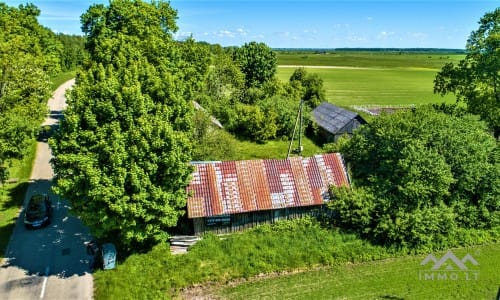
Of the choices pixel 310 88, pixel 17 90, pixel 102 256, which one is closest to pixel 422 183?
pixel 102 256

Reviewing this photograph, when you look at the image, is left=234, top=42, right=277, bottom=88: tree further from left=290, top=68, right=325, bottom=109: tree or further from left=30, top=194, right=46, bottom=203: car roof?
left=30, top=194, right=46, bottom=203: car roof

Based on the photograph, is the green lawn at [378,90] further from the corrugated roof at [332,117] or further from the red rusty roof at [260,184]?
the red rusty roof at [260,184]

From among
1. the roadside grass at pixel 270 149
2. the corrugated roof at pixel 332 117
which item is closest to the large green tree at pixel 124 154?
the roadside grass at pixel 270 149

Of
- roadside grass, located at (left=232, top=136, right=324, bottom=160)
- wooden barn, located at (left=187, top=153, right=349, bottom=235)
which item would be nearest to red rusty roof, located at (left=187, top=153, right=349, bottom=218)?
wooden barn, located at (left=187, top=153, right=349, bottom=235)

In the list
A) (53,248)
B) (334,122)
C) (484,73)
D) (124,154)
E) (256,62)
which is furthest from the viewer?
(256,62)

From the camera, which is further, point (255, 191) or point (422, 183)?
point (255, 191)

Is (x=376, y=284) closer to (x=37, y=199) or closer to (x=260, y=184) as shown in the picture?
(x=260, y=184)
